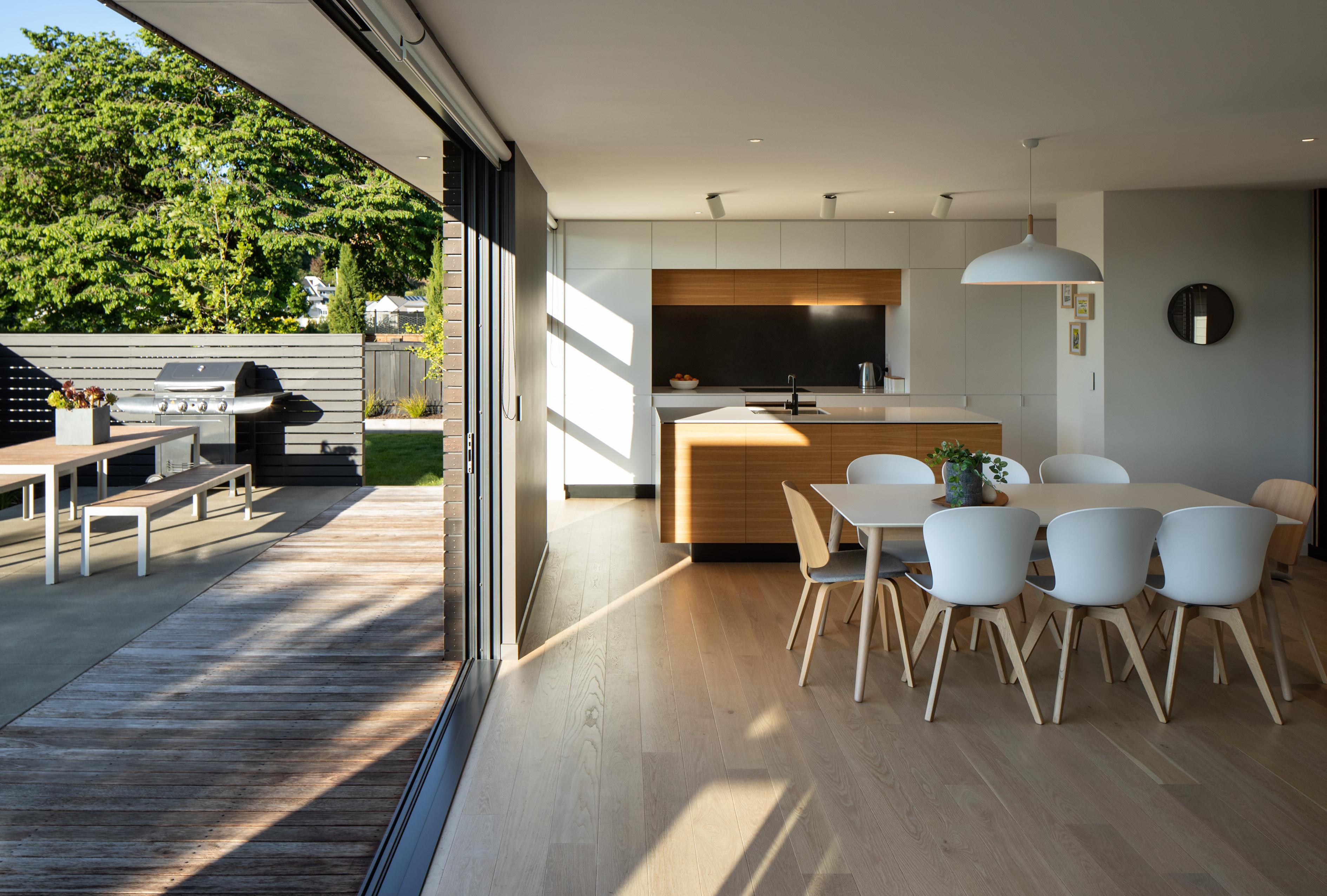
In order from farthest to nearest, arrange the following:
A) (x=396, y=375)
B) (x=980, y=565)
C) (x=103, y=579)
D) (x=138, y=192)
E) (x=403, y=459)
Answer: (x=138, y=192)
(x=396, y=375)
(x=403, y=459)
(x=103, y=579)
(x=980, y=565)

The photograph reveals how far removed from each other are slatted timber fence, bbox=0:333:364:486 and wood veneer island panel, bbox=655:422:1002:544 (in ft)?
13.4

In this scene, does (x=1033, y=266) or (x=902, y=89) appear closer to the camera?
(x=902, y=89)

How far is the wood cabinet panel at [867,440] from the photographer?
19.9 ft

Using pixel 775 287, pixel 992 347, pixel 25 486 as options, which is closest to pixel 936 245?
pixel 992 347

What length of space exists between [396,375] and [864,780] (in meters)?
11.7

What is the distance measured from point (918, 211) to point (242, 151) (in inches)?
398

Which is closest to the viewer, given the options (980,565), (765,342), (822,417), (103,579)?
(980,565)

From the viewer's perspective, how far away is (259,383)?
→ 8.98 metres

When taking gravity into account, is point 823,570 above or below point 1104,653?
above

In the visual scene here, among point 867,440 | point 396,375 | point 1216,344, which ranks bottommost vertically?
point 867,440

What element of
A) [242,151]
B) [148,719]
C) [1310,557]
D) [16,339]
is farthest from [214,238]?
[1310,557]

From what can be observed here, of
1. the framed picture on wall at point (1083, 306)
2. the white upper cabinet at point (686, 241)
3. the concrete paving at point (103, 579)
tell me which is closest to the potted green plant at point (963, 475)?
the framed picture on wall at point (1083, 306)

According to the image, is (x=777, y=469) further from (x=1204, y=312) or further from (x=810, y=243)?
(x=1204, y=312)

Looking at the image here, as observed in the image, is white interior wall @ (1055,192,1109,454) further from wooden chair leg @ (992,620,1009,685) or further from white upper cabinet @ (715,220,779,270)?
wooden chair leg @ (992,620,1009,685)
